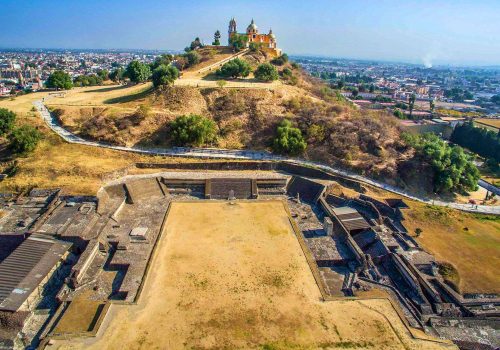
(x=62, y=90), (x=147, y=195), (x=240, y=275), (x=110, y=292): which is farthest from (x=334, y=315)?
→ (x=62, y=90)

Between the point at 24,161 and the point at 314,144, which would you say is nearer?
the point at 24,161

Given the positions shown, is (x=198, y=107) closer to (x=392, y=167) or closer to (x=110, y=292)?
(x=392, y=167)

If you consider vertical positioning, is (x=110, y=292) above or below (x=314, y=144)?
below

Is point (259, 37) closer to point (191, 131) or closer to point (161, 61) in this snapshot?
point (161, 61)

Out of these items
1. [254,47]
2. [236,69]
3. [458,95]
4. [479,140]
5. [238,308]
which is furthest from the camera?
[458,95]

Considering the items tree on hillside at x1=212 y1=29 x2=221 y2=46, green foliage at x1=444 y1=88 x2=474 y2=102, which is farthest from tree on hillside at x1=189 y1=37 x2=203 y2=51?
green foliage at x1=444 y1=88 x2=474 y2=102

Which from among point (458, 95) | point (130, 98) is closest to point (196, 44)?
point (130, 98)

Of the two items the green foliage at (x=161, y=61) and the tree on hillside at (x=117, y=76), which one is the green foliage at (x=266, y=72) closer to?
the green foliage at (x=161, y=61)
